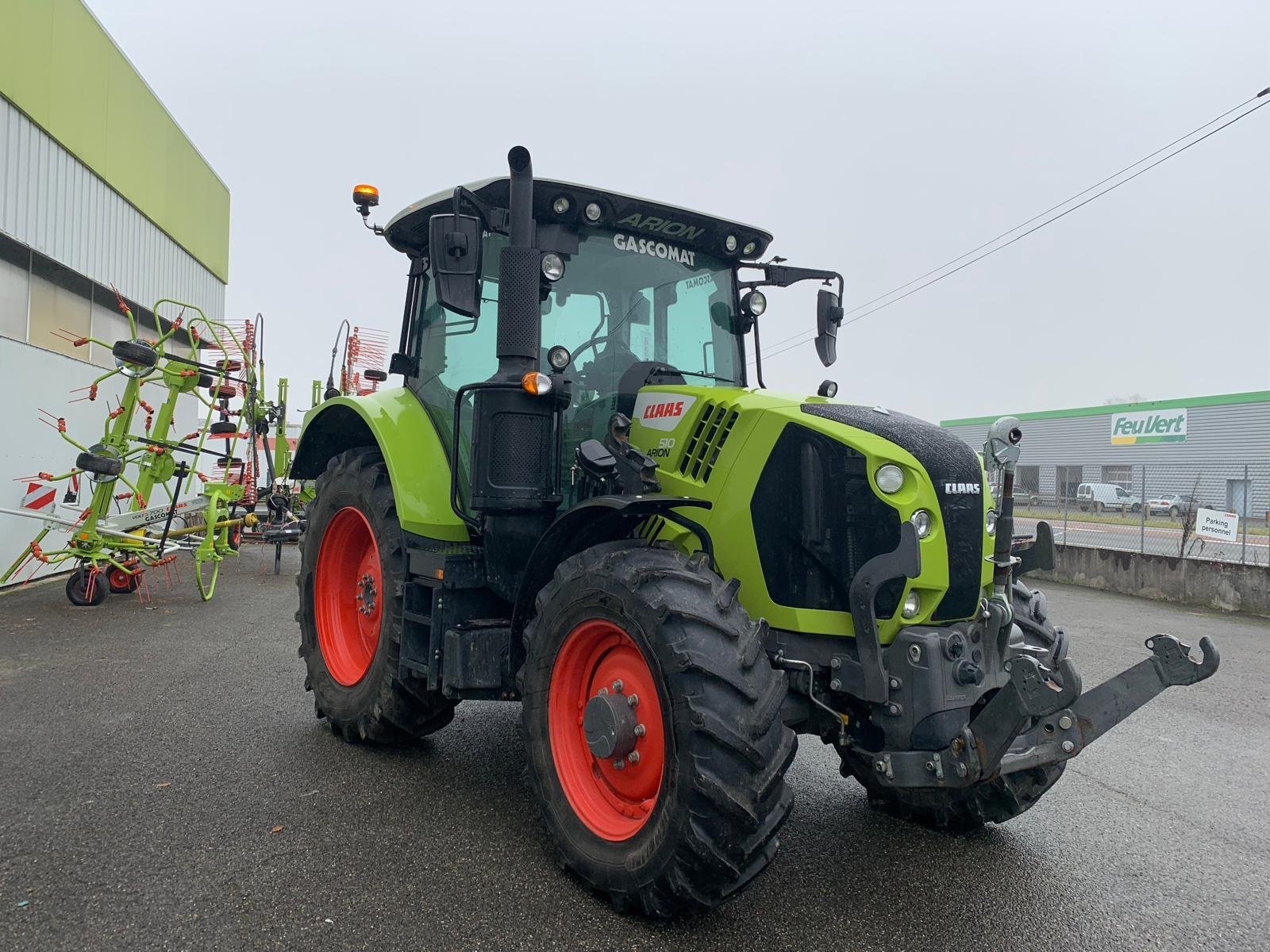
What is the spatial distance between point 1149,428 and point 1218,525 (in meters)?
21.0

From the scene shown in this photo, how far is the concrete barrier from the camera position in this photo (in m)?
10.6

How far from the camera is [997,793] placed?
3.17 metres

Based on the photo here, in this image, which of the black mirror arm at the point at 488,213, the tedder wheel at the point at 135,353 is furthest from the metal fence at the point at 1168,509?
the tedder wheel at the point at 135,353

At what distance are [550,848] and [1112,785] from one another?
112 inches

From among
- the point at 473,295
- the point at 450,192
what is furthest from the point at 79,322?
the point at 473,295

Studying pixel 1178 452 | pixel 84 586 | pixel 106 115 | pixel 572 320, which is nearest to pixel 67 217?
pixel 106 115

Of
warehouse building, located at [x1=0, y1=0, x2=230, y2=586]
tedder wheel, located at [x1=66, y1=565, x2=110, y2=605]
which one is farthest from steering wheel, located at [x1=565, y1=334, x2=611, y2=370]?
warehouse building, located at [x1=0, y1=0, x2=230, y2=586]

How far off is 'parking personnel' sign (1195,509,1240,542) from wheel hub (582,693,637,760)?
1141 cm

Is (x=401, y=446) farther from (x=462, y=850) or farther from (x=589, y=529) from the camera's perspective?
(x=462, y=850)

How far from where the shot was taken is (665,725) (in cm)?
250

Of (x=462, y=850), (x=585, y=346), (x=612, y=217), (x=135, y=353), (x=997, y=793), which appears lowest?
(x=462, y=850)

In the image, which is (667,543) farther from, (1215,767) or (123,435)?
(123,435)

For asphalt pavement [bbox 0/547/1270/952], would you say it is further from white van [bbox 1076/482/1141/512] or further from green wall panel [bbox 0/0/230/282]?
white van [bbox 1076/482/1141/512]

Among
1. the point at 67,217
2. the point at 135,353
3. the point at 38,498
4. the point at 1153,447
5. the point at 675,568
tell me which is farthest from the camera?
the point at 1153,447
